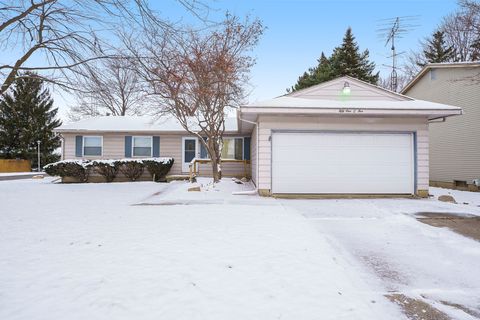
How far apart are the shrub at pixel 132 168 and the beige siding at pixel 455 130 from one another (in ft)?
48.8

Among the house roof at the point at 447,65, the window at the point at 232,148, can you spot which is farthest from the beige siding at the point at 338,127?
the window at the point at 232,148

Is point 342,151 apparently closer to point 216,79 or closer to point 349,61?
point 216,79

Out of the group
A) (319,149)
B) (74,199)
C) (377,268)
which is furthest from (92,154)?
(377,268)

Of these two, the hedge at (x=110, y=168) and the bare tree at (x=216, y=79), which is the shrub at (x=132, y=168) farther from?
the bare tree at (x=216, y=79)

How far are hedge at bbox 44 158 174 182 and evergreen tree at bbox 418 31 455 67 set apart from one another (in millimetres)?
25016

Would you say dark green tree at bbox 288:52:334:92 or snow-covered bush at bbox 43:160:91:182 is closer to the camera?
snow-covered bush at bbox 43:160:91:182

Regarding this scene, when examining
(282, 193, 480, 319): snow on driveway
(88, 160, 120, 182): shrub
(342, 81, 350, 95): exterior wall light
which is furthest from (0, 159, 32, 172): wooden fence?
(342, 81, 350, 95): exterior wall light

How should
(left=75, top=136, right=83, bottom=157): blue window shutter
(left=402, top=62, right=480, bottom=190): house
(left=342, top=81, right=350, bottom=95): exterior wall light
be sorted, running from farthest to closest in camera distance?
(left=75, top=136, right=83, bottom=157): blue window shutter, (left=402, top=62, right=480, bottom=190): house, (left=342, top=81, right=350, bottom=95): exterior wall light

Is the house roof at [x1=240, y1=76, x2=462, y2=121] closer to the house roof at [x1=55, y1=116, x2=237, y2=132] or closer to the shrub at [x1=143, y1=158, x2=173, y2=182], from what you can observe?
the house roof at [x1=55, y1=116, x2=237, y2=132]

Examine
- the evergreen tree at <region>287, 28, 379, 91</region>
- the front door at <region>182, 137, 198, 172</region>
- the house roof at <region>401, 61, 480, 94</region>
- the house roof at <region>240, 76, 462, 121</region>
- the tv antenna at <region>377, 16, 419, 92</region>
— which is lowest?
the front door at <region>182, 137, 198, 172</region>

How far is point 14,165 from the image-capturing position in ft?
92.5

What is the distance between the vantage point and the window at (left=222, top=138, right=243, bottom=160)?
1568 centimetres

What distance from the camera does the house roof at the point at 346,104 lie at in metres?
8.93

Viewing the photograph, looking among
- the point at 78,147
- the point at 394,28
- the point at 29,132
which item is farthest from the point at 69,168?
the point at 29,132
